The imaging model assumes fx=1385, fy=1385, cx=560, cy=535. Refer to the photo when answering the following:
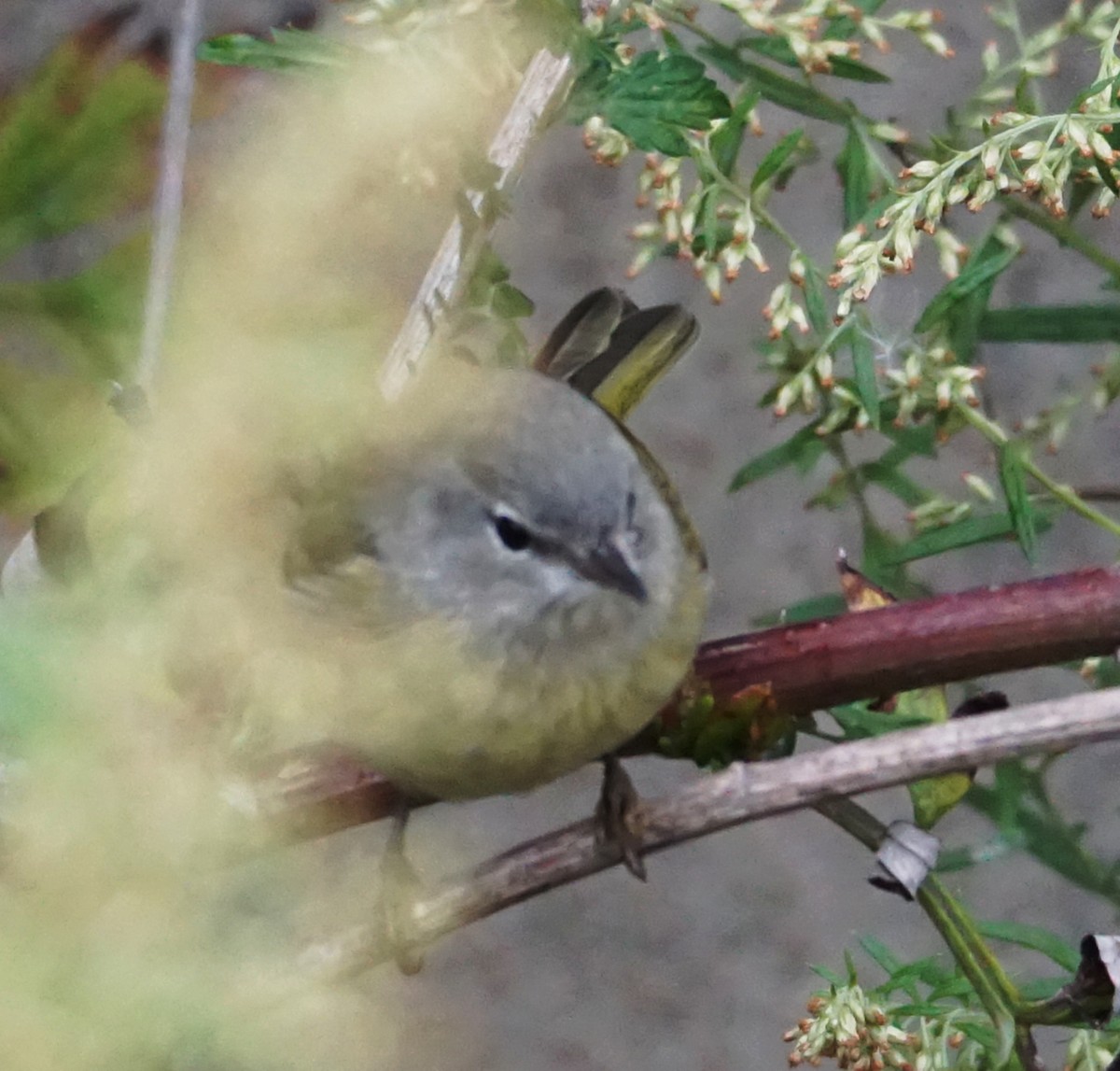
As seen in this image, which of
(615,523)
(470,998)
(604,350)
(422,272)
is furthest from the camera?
(470,998)

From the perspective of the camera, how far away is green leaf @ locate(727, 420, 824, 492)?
660 millimetres

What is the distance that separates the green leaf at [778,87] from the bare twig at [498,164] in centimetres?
19

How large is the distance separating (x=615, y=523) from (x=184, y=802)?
0.91 feet

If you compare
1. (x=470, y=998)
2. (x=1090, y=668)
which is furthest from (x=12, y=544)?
(x=470, y=998)

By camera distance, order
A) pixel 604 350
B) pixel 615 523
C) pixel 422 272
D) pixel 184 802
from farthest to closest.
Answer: pixel 604 350, pixel 615 523, pixel 422 272, pixel 184 802

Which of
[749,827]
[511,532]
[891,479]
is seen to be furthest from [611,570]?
[749,827]

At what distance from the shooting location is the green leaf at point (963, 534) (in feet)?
2.11

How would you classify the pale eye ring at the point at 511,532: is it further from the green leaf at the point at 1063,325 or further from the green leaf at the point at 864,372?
the green leaf at the point at 1063,325

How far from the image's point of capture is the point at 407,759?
17.8 inches

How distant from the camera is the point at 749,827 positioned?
1281 millimetres

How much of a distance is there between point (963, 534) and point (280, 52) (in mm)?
391

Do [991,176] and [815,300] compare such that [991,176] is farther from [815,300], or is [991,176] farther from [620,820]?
[620,820]

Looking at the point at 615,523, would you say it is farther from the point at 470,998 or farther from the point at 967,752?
the point at 470,998

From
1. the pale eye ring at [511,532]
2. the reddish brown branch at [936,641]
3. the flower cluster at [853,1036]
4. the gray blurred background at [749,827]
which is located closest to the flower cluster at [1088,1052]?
the flower cluster at [853,1036]
